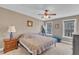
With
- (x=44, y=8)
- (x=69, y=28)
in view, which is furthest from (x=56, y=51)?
(x=44, y=8)

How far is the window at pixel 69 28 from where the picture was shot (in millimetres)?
2207

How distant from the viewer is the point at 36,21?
7.59ft

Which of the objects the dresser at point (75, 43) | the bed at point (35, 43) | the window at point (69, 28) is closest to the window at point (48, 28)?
the bed at point (35, 43)

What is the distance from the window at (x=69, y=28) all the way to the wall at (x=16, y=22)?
→ 53cm

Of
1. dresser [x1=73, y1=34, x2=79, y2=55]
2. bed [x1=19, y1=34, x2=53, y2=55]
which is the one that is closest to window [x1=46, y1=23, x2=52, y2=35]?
bed [x1=19, y1=34, x2=53, y2=55]

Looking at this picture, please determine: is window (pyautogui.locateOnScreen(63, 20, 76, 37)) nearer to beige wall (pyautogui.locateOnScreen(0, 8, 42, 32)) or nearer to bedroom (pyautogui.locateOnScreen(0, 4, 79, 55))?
bedroom (pyautogui.locateOnScreen(0, 4, 79, 55))

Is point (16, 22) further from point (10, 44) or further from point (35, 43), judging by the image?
point (35, 43)

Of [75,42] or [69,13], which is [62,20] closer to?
[69,13]

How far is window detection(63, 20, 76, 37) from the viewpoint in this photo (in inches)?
86.9

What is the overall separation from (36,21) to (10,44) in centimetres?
70

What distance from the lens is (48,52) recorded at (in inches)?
86.7

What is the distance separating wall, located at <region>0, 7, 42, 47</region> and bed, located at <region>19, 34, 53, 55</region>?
13cm
